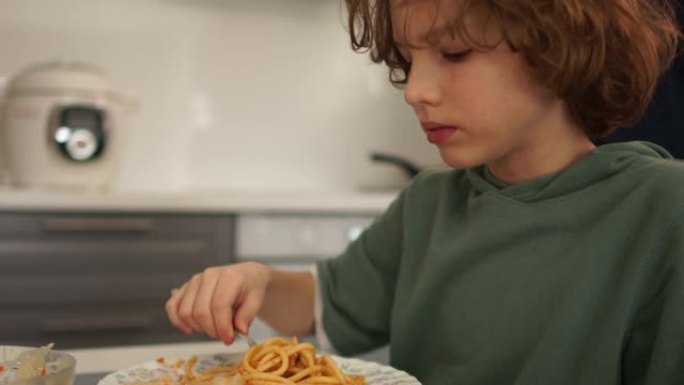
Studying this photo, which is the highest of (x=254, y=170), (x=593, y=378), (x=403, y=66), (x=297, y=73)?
(x=297, y=73)

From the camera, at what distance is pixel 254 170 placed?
2.59 metres

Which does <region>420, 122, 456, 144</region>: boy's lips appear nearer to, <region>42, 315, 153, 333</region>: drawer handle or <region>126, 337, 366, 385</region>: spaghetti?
<region>126, 337, 366, 385</region>: spaghetti

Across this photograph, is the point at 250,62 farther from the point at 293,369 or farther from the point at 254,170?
the point at 293,369

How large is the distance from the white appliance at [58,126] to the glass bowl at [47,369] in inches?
56.7

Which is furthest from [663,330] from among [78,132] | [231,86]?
[231,86]

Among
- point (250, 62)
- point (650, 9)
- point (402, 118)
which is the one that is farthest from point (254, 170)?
point (650, 9)

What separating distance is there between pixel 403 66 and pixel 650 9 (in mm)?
291

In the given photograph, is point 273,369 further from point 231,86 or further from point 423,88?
point 231,86

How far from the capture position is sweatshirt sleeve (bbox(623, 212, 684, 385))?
702 mm

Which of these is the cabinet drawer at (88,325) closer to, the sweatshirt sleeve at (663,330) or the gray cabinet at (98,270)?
the gray cabinet at (98,270)

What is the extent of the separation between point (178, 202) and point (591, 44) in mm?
1361

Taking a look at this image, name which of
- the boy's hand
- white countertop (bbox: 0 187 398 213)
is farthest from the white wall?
the boy's hand

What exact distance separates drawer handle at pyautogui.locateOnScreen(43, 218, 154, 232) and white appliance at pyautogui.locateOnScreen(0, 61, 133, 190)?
17cm

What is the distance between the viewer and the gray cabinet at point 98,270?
1889 mm
